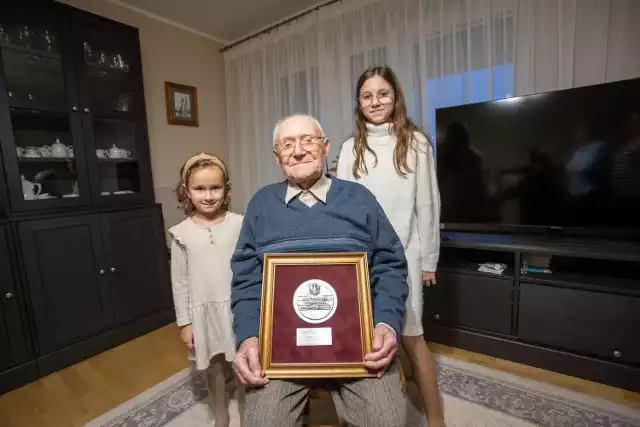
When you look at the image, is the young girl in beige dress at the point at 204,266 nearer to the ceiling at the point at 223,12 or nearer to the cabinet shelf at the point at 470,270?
the cabinet shelf at the point at 470,270

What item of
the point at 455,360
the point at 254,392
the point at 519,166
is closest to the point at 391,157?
the point at 254,392

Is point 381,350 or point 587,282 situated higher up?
point 381,350

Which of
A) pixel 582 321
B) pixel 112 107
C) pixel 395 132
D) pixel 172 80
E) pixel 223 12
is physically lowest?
pixel 582 321

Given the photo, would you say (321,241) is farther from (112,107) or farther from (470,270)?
(112,107)

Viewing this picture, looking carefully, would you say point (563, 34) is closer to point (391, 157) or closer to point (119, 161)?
point (391, 157)

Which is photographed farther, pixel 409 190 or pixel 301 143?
pixel 409 190

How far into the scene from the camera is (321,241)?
3.08 feet

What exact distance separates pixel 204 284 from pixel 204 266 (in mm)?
69

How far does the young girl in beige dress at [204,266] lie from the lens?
1227 millimetres

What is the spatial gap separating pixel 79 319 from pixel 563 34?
329cm

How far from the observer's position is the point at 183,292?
125cm

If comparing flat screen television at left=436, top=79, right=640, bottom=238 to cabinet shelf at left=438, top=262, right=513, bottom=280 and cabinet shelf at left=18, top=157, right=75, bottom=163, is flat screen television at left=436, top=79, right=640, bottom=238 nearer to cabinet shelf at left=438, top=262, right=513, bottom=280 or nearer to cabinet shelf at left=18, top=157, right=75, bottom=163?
cabinet shelf at left=438, top=262, right=513, bottom=280

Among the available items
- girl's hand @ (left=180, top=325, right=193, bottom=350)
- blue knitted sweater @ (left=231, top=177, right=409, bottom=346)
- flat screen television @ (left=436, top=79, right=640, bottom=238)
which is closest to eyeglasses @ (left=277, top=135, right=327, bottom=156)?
blue knitted sweater @ (left=231, top=177, right=409, bottom=346)

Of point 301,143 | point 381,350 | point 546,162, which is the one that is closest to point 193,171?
point 301,143
